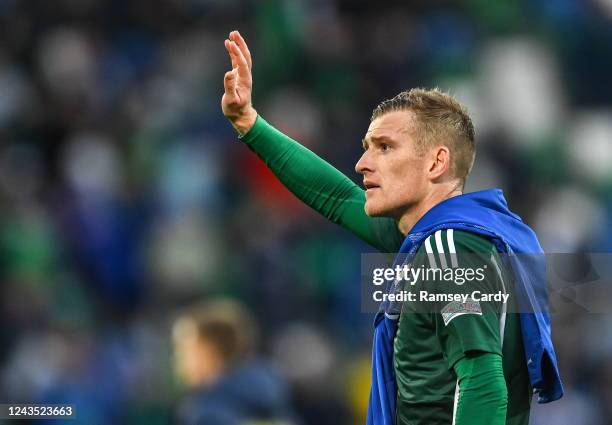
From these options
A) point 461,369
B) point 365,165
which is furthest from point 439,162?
point 461,369

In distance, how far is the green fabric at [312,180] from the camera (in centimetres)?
324

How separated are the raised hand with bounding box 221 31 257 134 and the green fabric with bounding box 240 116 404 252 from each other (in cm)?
4

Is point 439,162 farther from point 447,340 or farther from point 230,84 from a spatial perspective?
point 230,84

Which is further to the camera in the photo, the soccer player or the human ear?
the human ear

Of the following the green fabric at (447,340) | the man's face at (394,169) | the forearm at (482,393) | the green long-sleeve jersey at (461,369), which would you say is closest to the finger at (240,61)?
the man's face at (394,169)

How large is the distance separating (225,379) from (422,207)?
5.56 feet

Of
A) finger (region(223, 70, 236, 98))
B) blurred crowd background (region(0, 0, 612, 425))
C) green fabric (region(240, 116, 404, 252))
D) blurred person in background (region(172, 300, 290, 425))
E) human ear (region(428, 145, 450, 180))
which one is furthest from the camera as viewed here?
blurred crowd background (region(0, 0, 612, 425))

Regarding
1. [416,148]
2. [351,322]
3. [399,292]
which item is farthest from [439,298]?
[351,322]

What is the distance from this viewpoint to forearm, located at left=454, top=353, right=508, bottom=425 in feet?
7.95

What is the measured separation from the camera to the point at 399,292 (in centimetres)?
271

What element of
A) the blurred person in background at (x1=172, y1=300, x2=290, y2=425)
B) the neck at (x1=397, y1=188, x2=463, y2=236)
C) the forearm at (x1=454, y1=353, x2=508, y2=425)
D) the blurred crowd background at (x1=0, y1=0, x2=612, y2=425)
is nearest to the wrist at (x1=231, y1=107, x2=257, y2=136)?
the neck at (x1=397, y1=188, x2=463, y2=236)

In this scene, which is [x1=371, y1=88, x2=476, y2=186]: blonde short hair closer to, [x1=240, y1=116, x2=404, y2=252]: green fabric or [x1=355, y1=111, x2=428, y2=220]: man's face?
[x1=355, y1=111, x2=428, y2=220]: man's face

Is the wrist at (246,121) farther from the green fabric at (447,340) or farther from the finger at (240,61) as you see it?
the green fabric at (447,340)

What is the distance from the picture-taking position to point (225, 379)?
14.2ft
